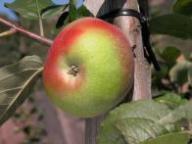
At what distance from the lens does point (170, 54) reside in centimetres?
151

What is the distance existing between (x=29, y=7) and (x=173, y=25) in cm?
26

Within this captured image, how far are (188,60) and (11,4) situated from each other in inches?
30.4

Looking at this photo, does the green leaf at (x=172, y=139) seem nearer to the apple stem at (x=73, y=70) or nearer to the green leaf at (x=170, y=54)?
the apple stem at (x=73, y=70)

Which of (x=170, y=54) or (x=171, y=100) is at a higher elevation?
(x=171, y=100)

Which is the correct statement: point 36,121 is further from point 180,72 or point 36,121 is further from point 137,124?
point 137,124

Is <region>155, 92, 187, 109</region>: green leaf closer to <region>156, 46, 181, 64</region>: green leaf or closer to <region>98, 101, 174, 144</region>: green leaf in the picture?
<region>98, 101, 174, 144</region>: green leaf

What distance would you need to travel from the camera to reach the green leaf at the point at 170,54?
148 cm

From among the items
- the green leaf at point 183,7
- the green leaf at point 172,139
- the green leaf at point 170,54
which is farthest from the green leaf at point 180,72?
the green leaf at point 172,139

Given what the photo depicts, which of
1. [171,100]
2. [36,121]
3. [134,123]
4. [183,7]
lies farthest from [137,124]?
[36,121]

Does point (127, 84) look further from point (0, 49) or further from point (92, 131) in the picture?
point (0, 49)

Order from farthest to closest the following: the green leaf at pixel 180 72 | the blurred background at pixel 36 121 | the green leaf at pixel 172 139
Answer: the blurred background at pixel 36 121 < the green leaf at pixel 180 72 < the green leaf at pixel 172 139

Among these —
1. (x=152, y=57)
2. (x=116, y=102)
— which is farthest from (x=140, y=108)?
(x=152, y=57)

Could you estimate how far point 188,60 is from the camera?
1.54 m

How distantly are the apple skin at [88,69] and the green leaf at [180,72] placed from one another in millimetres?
798
